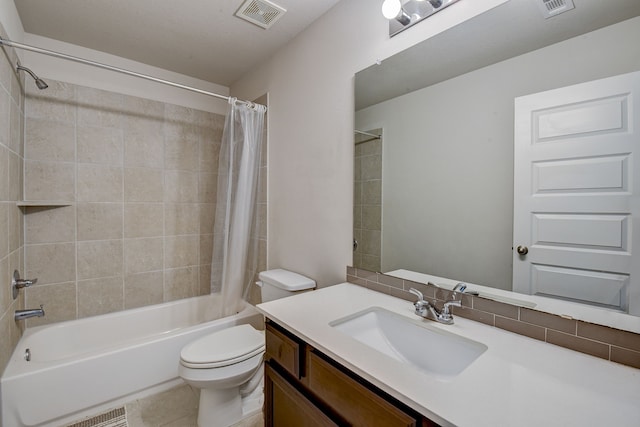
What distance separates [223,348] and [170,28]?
206cm

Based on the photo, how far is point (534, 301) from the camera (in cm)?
95

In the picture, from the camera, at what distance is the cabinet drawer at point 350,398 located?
68cm

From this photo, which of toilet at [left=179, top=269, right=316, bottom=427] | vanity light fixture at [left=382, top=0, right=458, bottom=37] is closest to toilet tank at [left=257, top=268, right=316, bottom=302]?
toilet at [left=179, top=269, right=316, bottom=427]

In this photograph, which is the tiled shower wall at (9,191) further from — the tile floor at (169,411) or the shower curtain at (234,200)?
the shower curtain at (234,200)

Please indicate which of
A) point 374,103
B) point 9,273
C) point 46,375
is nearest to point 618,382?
point 374,103

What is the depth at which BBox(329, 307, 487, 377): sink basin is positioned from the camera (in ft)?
3.05

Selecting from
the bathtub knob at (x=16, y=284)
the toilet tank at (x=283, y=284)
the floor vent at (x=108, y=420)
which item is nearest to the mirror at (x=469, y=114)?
the toilet tank at (x=283, y=284)

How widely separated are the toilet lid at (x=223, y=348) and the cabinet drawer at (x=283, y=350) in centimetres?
42

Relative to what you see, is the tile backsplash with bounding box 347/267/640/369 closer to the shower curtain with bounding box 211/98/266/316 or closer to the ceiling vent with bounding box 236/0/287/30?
the shower curtain with bounding box 211/98/266/316

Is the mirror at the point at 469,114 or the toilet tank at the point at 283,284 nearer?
the mirror at the point at 469,114

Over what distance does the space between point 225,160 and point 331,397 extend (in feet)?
5.48

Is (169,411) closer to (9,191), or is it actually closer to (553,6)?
(9,191)

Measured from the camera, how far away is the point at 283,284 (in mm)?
1722

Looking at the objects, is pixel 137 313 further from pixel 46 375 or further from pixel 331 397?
pixel 331 397
